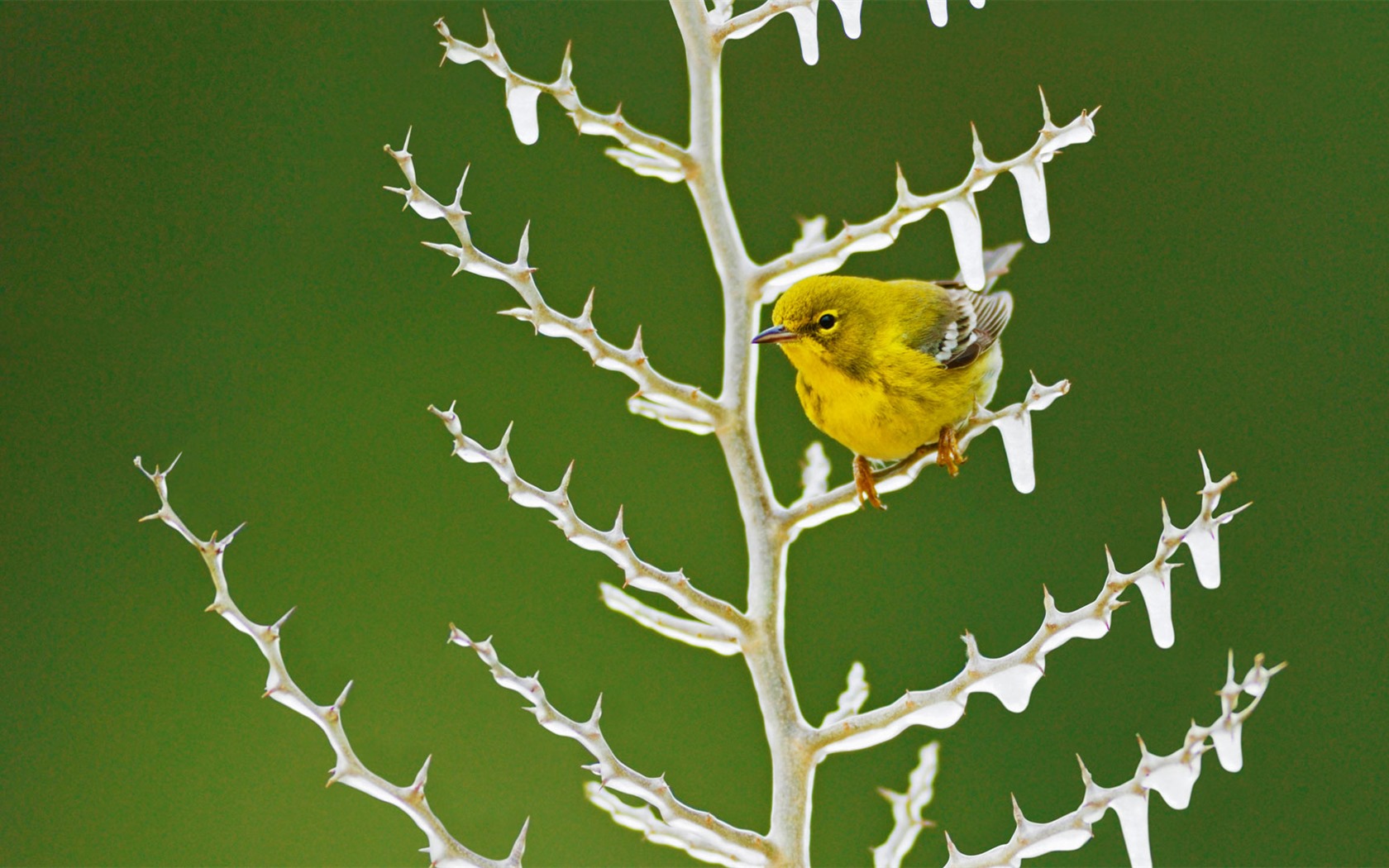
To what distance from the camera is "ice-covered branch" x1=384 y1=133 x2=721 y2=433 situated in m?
0.68

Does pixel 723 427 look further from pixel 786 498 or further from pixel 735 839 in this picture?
pixel 786 498

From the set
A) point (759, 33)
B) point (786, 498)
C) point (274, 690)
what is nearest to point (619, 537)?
point (274, 690)

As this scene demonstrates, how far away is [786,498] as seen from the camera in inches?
83.6

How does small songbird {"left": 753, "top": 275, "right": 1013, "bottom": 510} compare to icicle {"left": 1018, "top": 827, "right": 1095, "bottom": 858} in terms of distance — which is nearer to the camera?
icicle {"left": 1018, "top": 827, "right": 1095, "bottom": 858}

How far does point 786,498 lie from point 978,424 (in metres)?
1.33

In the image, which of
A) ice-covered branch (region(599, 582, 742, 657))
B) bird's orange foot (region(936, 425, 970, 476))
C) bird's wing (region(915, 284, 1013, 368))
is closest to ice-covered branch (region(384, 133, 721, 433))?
ice-covered branch (region(599, 582, 742, 657))

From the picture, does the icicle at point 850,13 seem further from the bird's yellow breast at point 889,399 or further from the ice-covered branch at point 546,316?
the bird's yellow breast at point 889,399

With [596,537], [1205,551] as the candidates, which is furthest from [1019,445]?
[596,537]

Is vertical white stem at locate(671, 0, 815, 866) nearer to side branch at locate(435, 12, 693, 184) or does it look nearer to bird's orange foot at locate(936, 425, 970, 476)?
side branch at locate(435, 12, 693, 184)

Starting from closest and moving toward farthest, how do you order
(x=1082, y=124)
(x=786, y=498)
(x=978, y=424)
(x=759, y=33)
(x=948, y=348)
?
(x=1082, y=124), (x=978, y=424), (x=948, y=348), (x=786, y=498), (x=759, y=33)

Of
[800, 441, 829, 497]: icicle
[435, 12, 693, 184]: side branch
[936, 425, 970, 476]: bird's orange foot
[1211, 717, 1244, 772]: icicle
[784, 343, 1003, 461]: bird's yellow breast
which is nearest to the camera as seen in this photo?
[1211, 717, 1244, 772]: icicle

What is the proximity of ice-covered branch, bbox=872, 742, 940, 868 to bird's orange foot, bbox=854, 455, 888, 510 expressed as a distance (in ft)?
0.58

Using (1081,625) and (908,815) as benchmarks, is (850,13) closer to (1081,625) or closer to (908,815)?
(1081,625)

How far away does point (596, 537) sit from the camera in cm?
67
